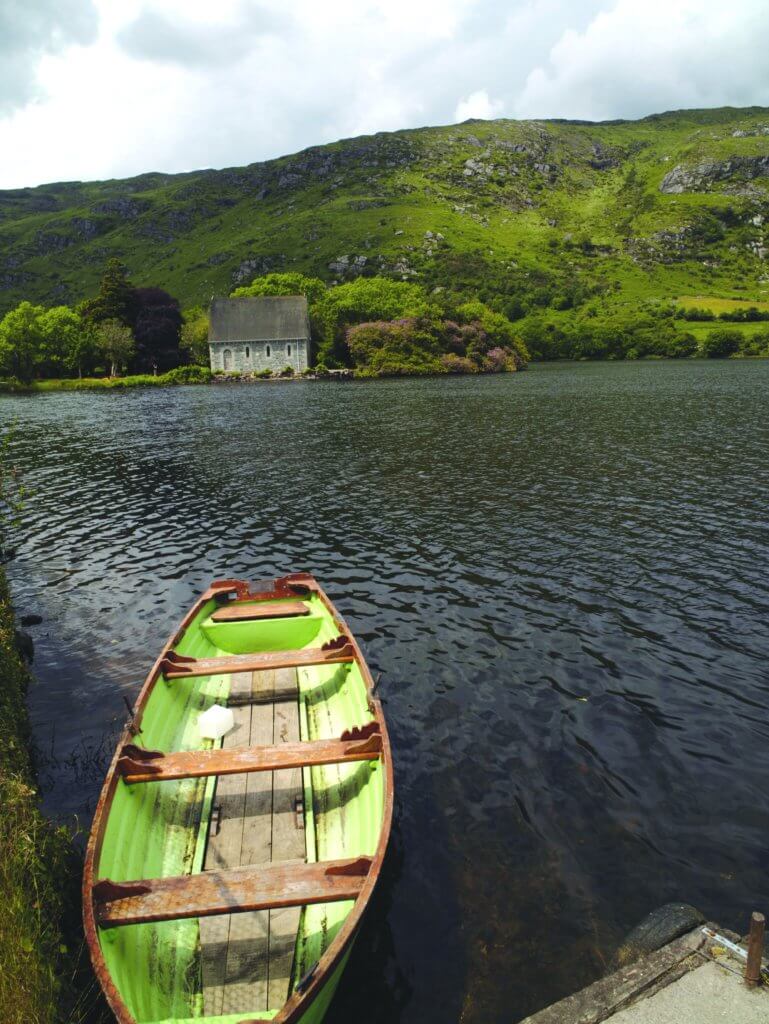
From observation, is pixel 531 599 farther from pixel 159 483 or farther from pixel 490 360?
pixel 490 360

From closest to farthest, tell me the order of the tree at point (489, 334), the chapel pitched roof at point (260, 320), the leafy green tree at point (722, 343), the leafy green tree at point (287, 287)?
the tree at point (489, 334)
the chapel pitched roof at point (260, 320)
the leafy green tree at point (722, 343)
the leafy green tree at point (287, 287)

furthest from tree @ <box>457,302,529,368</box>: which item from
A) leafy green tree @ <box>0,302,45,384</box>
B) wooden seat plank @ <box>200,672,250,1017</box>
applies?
wooden seat plank @ <box>200,672,250,1017</box>

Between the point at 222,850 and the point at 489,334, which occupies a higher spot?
the point at 489,334

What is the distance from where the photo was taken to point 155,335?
4660 inches

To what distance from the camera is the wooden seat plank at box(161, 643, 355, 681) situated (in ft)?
36.6

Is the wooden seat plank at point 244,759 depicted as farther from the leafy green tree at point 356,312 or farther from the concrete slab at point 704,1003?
the leafy green tree at point 356,312

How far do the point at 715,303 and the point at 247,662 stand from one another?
201922 mm

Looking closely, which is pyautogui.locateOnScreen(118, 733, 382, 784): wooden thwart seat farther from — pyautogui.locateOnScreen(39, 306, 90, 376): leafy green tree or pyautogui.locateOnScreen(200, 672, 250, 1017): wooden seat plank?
pyautogui.locateOnScreen(39, 306, 90, 376): leafy green tree

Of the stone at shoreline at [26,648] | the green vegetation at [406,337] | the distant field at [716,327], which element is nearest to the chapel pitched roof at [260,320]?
the green vegetation at [406,337]

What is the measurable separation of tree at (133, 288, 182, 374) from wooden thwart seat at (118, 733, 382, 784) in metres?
115

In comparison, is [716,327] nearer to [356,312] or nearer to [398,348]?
[398,348]

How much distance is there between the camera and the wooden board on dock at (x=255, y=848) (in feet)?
20.9

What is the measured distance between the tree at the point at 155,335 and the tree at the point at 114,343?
5995mm

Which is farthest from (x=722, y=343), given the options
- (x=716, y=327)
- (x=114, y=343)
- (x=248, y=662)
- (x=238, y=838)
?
(x=238, y=838)
